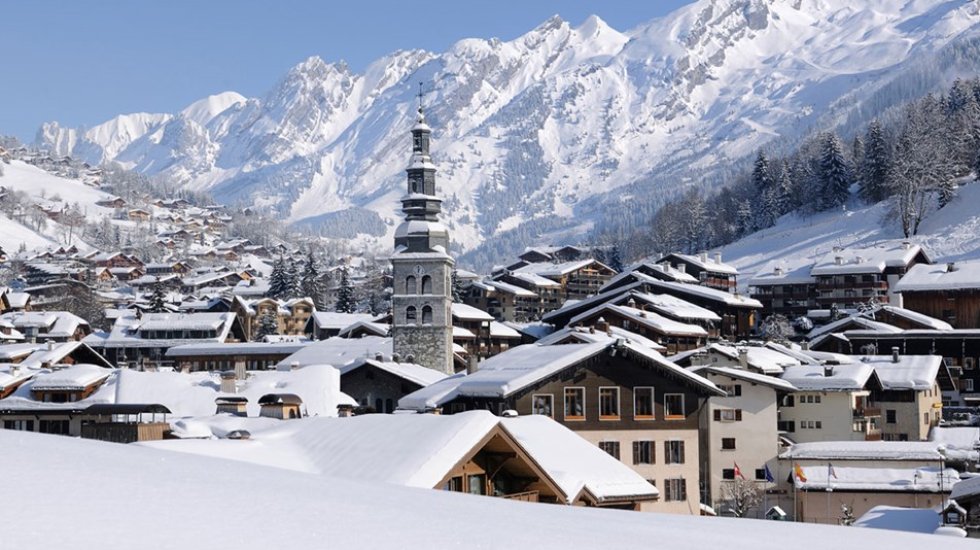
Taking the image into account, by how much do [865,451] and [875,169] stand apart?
116091 mm

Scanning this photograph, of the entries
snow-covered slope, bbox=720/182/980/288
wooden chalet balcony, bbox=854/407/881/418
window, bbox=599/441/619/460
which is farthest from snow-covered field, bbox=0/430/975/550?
snow-covered slope, bbox=720/182/980/288

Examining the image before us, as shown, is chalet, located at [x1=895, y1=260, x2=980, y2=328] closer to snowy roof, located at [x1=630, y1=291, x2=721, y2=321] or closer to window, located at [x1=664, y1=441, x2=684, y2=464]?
snowy roof, located at [x1=630, y1=291, x2=721, y2=321]

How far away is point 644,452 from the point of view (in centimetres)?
3981

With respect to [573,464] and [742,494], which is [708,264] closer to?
[742,494]

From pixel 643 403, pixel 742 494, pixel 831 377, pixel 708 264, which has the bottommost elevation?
pixel 742 494

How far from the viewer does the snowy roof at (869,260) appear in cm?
12169

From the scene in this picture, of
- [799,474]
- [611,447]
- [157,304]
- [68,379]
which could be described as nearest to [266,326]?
[157,304]

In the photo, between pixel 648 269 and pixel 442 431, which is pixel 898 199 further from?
pixel 442 431

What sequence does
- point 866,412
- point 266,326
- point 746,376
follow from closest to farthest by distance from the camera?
1. point 746,376
2. point 866,412
3. point 266,326

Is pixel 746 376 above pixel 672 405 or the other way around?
above

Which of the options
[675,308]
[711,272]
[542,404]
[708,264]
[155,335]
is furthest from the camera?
[708,264]

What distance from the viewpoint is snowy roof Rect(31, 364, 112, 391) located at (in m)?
57.2

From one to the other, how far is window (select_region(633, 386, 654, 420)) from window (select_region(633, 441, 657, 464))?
0.80 metres

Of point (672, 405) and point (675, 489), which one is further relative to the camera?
point (672, 405)
